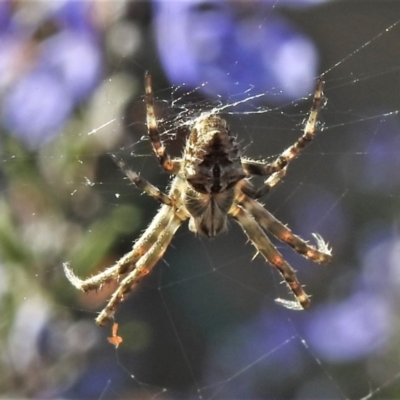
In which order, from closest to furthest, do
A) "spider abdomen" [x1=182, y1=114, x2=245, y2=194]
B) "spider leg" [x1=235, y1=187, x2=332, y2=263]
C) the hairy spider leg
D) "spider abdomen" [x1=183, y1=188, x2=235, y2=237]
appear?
"spider abdomen" [x1=182, y1=114, x2=245, y2=194], "spider abdomen" [x1=183, y1=188, x2=235, y2=237], the hairy spider leg, "spider leg" [x1=235, y1=187, x2=332, y2=263]

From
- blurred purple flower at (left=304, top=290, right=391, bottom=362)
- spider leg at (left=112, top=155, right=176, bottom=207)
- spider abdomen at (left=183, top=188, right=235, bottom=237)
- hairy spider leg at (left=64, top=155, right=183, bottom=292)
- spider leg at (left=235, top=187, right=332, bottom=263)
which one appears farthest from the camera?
blurred purple flower at (left=304, top=290, right=391, bottom=362)

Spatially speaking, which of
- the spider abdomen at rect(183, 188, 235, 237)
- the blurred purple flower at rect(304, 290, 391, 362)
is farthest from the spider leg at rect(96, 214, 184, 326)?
the blurred purple flower at rect(304, 290, 391, 362)

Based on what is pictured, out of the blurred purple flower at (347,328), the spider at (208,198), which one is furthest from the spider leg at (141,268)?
the blurred purple flower at (347,328)

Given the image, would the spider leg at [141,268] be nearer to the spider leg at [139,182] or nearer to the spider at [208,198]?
the spider at [208,198]

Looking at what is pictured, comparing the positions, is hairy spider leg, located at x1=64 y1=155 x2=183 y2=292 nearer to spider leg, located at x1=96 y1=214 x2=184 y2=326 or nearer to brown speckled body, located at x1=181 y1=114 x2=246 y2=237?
spider leg, located at x1=96 y1=214 x2=184 y2=326

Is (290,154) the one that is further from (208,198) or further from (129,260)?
(129,260)

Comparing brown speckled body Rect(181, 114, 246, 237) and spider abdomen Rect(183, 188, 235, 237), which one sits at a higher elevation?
brown speckled body Rect(181, 114, 246, 237)

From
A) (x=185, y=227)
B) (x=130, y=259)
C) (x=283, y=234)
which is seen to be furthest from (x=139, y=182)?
(x=185, y=227)
